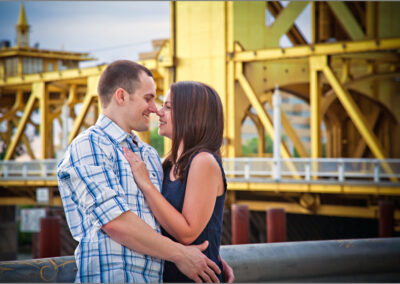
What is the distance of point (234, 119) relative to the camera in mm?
17062

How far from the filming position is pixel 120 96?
2.59m

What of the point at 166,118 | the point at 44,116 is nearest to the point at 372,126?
the point at 44,116

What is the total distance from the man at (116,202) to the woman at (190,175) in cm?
6

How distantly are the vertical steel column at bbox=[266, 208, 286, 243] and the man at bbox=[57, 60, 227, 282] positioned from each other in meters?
5.08

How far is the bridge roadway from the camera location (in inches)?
531

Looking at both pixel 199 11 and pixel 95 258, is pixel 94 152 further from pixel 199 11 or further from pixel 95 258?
pixel 199 11

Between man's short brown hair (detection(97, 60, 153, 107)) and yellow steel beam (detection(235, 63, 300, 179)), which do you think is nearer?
man's short brown hair (detection(97, 60, 153, 107))

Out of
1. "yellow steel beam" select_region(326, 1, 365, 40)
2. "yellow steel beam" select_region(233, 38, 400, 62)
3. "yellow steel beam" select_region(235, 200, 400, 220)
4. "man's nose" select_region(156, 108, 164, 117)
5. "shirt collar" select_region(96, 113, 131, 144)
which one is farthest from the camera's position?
"yellow steel beam" select_region(326, 1, 365, 40)

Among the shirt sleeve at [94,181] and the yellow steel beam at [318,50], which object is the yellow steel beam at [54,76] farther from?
the shirt sleeve at [94,181]

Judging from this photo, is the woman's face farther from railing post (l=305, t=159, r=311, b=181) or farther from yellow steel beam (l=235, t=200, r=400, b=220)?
railing post (l=305, t=159, r=311, b=181)

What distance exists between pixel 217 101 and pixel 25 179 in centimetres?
1886

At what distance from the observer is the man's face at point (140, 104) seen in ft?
8.57

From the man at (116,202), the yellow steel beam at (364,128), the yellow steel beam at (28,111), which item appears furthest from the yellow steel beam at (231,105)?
the man at (116,202)

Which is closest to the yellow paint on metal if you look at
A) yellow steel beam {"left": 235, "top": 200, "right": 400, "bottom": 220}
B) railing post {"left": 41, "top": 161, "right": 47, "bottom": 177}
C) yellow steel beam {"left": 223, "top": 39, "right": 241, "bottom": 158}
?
railing post {"left": 41, "top": 161, "right": 47, "bottom": 177}
